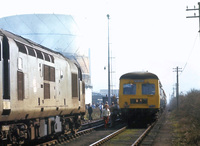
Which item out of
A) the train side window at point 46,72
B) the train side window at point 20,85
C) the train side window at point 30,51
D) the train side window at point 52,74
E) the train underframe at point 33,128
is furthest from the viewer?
the train side window at point 52,74

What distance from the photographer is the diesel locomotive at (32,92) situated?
1166cm

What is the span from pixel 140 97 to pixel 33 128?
13158 mm

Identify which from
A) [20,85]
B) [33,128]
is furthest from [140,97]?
[20,85]

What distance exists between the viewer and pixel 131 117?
88.5ft

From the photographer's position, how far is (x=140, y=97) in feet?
86.8

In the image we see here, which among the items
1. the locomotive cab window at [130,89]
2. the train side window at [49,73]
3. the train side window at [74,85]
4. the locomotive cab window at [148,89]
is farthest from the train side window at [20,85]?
the locomotive cab window at [148,89]

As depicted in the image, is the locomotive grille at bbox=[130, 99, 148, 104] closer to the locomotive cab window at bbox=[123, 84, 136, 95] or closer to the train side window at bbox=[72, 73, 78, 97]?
the locomotive cab window at bbox=[123, 84, 136, 95]

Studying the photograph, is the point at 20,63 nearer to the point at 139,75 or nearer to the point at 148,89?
the point at 148,89

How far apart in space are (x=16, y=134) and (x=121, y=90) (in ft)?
48.4

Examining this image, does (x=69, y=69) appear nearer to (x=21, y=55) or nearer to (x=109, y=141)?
(x=109, y=141)

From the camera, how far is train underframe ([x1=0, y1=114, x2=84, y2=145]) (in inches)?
477

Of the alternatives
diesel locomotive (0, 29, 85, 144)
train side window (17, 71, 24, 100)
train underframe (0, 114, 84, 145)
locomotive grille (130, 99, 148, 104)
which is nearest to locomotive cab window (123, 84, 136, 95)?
locomotive grille (130, 99, 148, 104)

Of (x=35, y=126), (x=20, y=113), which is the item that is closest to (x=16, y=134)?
(x=20, y=113)

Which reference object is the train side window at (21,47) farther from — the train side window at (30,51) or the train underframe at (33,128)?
the train underframe at (33,128)
